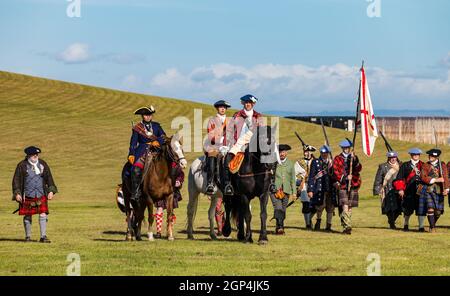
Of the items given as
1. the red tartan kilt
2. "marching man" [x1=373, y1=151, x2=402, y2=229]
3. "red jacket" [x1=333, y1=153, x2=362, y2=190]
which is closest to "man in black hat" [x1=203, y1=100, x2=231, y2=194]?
the red tartan kilt

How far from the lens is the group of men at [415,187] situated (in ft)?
80.2

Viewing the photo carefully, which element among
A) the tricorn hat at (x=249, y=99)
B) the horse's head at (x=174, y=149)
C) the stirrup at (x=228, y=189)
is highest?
the tricorn hat at (x=249, y=99)

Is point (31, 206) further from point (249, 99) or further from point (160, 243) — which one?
point (249, 99)

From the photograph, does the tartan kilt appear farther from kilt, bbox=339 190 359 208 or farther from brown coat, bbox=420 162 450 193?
kilt, bbox=339 190 359 208

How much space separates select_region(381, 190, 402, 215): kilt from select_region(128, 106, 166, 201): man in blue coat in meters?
7.71

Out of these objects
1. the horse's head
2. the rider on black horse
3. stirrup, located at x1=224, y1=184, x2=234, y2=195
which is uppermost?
the rider on black horse

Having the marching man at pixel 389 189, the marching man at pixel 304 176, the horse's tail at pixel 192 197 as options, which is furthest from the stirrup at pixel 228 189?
the marching man at pixel 389 189

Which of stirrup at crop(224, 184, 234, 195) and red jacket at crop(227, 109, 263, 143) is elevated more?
red jacket at crop(227, 109, 263, 143)

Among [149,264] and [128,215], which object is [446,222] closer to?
[128,215]

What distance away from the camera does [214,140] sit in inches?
810

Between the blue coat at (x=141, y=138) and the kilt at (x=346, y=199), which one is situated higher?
the blue coat at (x=141, y=138)

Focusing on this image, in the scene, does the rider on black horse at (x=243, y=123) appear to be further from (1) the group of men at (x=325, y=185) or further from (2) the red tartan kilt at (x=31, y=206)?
(2) the red tartan kilt at (x=31, y=206)

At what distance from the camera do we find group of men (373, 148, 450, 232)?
24453 mm
